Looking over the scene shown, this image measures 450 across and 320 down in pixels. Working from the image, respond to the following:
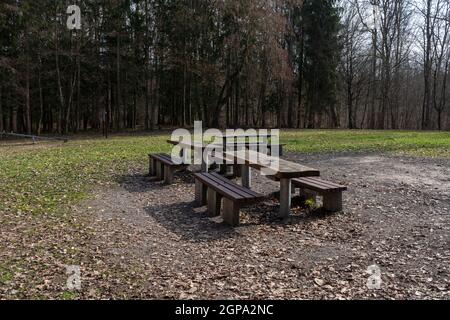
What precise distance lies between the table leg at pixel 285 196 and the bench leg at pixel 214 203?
83cm

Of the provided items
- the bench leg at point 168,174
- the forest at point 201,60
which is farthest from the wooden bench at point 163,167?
the forest at point 201,60

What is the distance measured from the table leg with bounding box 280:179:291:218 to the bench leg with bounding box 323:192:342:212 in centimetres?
61

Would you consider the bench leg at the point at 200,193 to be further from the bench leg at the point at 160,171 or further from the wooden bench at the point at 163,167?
the bench leg at the point at 160,171

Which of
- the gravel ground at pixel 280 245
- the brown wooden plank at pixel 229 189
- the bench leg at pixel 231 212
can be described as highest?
the brown wooden plank at pixel 229 189

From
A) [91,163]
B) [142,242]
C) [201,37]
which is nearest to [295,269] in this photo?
[142,242]

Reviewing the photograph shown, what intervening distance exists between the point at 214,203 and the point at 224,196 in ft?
1.68

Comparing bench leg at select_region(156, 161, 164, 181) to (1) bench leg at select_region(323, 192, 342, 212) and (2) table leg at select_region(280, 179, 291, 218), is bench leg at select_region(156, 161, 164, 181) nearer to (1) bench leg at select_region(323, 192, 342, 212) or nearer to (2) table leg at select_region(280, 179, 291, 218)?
(2) table leg at select_region(280, 179, 291, 218)

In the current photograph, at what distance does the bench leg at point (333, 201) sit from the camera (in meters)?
5.49

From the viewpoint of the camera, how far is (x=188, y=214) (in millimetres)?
5645

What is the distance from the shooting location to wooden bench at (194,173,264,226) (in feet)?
15.7

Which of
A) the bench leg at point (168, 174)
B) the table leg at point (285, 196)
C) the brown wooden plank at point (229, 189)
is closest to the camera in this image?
the brown wooden plank at point (229, 189)

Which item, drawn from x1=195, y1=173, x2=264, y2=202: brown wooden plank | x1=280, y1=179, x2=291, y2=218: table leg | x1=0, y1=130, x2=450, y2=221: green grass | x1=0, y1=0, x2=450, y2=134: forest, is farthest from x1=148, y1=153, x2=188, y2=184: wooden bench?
x1=0, y1=0, x2=450, y2=134: forest

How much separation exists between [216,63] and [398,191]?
832 inches

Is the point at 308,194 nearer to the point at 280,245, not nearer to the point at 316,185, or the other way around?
the point at 316,185
